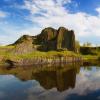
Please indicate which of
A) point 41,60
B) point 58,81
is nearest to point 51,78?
point 58,81

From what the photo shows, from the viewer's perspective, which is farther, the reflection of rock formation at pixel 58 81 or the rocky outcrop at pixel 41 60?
the rocky outcrop at pixel 41 60

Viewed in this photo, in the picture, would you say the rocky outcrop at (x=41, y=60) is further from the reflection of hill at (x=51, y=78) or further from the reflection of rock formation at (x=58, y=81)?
the reflection of rock formation at (x=58, y=81)

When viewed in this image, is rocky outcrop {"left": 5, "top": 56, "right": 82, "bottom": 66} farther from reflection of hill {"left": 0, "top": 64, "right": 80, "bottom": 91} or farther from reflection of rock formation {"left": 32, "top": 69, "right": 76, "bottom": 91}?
reflection of rock formation {"left": 32, "top": 69, "right": 76, "bottom": 91}

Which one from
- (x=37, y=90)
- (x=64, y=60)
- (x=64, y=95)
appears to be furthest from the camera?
(x=64, y=60)

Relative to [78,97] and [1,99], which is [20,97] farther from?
[78,97]

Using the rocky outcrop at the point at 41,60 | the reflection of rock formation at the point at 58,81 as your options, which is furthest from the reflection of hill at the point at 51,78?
the rocky outcrop at the point at 41,60

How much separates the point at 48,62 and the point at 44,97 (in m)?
98.9

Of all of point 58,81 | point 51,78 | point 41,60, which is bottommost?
point 58,81

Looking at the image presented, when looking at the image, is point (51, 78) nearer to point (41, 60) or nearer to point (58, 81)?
point (58, 81)

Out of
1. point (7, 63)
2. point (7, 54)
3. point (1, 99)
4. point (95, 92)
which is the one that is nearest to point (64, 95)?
point (95, 92)

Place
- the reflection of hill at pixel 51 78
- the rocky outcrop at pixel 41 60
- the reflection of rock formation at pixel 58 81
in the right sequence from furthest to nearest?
the rocky outcrop at pixel 41 60
the reflection of hill at pixel 51 78
the reflection of rock formation at pixel 58 81

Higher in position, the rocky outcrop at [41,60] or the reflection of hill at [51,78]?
the rocky outcrop at [41,60]

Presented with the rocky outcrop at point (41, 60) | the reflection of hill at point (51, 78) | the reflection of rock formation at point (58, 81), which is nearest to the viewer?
the reflection of rock formation at point (58, 81)

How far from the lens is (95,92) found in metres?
55.8
